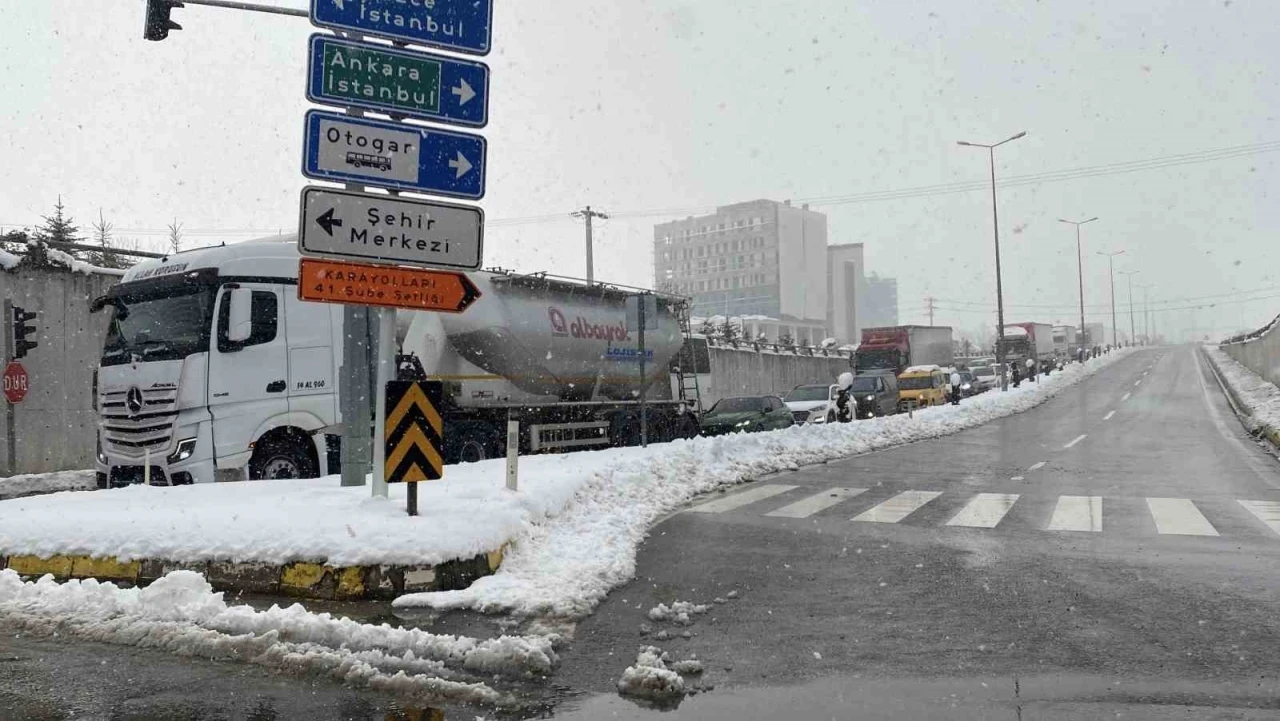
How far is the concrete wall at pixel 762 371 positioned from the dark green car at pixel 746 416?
10.6 meters

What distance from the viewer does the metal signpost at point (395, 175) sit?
765 cm

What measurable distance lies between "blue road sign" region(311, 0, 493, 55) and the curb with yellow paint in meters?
4.80

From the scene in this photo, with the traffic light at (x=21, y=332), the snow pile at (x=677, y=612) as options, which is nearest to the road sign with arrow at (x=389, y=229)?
the snow pile at (x=677, y=612)

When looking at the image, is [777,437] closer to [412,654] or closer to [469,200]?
[469,200]

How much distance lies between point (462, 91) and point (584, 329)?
8895mm

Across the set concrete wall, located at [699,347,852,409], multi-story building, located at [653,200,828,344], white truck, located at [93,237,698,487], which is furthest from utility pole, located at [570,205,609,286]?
multi-story building, located at [653,200,828,344]

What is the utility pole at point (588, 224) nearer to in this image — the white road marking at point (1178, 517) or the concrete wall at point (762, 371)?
the concrete wall at point (762, 371)

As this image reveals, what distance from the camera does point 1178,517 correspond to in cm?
976

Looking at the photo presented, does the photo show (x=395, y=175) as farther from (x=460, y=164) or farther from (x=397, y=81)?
(x=397, y=81)

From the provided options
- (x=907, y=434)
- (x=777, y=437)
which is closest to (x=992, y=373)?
(x=907, y=434)

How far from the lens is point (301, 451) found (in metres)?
11.5

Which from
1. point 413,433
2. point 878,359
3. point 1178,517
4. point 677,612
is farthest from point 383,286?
point 878,359

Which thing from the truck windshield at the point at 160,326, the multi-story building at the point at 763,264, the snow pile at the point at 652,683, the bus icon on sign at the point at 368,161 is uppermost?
the multi-story building at the point at 763,264

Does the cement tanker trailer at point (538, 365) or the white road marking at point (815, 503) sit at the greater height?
the cement tanker trailer at point (538, 365)
